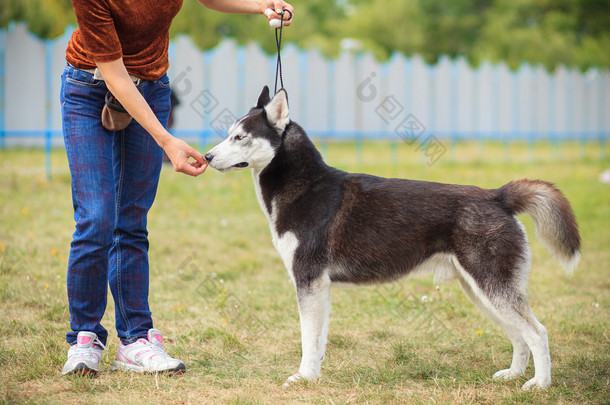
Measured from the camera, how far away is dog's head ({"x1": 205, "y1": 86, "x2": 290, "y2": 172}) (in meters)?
3.42

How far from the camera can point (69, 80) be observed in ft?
10.4

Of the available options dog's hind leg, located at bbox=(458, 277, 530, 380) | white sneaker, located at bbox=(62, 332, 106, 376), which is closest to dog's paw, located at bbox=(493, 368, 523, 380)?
dog's hind leg, located at bbox=(458, 277, 530, 380)

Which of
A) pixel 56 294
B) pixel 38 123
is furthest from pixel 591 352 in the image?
pixel 38 123

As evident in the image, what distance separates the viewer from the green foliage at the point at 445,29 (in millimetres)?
24906

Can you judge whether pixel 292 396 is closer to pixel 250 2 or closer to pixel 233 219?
pixel 250 2

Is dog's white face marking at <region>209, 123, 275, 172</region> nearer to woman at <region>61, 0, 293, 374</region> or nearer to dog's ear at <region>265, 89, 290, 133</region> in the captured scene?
dog's ear at <region>265, 89, 290, 133</region>

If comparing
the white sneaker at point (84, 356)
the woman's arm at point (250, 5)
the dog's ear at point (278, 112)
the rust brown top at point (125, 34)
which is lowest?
the white sneaker at point (84, 356)

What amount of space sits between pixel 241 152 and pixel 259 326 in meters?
1.53

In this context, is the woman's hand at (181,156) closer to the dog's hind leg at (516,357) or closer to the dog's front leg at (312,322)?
the dog's front leg at (312,322)

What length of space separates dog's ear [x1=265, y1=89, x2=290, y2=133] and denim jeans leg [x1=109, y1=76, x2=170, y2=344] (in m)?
0.60

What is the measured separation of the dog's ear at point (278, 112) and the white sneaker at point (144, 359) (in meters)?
1.46

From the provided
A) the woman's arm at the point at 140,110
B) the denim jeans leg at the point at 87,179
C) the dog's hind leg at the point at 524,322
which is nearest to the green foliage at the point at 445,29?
the denim jeans leg at the point at 87,179

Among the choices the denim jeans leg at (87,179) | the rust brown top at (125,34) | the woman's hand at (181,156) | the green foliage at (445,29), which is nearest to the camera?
the rust brown top at (125,34)

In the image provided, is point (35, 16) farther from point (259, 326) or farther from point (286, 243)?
point (286, 243)
